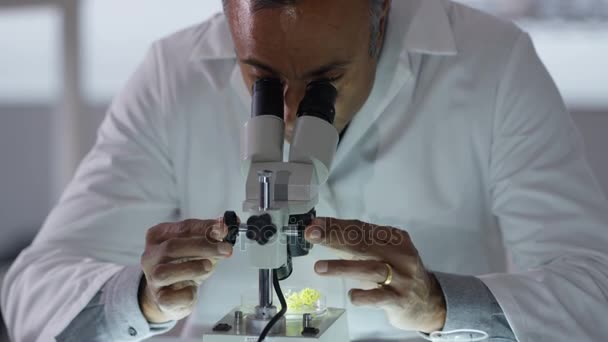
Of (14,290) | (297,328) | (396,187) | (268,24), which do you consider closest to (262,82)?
(268,24)

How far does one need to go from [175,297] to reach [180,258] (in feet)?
0.31

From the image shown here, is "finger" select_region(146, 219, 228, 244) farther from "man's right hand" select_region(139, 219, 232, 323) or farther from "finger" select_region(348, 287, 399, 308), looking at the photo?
"finger" select_region(348, 287, 399, 308)

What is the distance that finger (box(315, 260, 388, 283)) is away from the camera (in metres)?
1.60

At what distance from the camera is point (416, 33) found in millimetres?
2303

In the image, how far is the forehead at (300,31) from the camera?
5.64 ft

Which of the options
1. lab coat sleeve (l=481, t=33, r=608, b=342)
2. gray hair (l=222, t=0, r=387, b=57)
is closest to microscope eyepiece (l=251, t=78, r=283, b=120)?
gray hair (l=222, t=0, r=387, b=57)

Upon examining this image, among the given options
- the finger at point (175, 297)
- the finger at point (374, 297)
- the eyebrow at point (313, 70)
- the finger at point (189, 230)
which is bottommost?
the finger at point (175, 297)

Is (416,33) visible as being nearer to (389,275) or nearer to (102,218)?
(389,275)

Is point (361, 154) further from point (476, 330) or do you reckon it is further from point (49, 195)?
point (49, 195)

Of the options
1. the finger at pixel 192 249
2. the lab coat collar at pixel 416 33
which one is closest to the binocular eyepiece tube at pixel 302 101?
the finger at pixel 192 249

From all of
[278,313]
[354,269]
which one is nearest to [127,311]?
[278,313]

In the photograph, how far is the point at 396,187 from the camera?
2283mm

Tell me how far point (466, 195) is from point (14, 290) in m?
1.26

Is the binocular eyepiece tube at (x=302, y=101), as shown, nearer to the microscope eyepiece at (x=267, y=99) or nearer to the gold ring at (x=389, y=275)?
the microscope eyepiece at (x=267, y=99)
